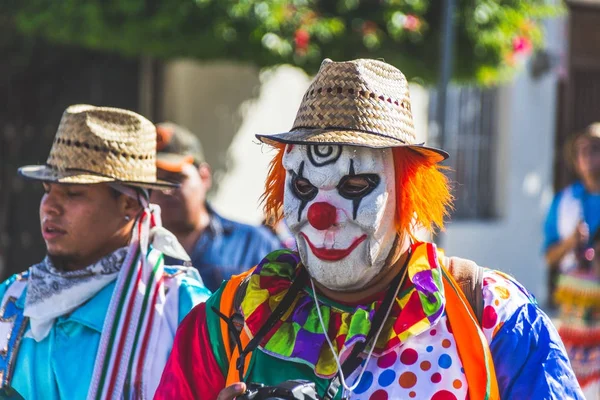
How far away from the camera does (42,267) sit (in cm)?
326

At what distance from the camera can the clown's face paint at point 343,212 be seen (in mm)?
2482

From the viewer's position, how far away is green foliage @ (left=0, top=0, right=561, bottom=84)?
6.13 metres

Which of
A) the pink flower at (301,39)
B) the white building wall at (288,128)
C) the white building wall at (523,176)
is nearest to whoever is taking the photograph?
the pink flower at (301,39)

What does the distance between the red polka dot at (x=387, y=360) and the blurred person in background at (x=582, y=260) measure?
385 centimetres

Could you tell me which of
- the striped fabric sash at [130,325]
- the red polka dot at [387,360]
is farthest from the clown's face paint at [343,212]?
the striped fabric sash at [130,325]

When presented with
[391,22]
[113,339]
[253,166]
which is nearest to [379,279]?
[113,339]

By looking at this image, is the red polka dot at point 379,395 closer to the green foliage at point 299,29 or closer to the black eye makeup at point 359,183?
the black eye makeup at point 359,183

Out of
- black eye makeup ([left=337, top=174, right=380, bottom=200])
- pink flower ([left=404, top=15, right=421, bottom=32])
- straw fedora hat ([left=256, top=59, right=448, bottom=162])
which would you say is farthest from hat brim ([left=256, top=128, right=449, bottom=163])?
pink flower ([left=404, top=15, right=421, bottom=32])

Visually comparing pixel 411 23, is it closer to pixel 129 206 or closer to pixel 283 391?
pixel 129 206

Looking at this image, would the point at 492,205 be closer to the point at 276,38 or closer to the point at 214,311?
the point at 276,38

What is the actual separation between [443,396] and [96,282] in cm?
130

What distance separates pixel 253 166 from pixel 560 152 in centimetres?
447

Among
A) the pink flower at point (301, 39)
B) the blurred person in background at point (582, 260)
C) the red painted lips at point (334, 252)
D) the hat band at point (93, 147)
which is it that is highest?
the pink flower at point (301, 39)

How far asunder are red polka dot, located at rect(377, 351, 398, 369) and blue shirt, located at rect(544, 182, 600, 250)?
393cm
